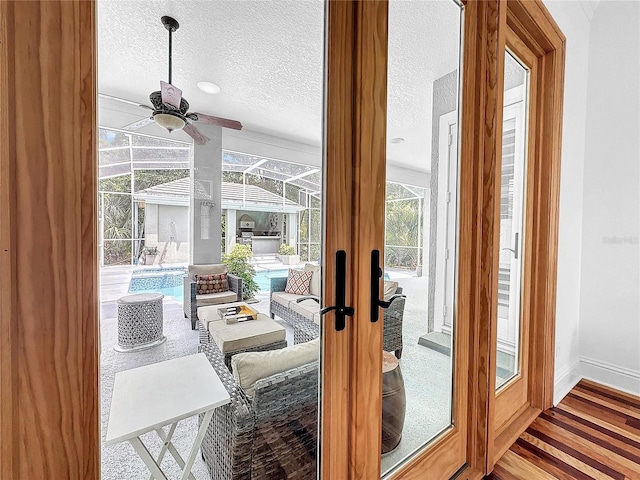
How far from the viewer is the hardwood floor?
63.6 inches

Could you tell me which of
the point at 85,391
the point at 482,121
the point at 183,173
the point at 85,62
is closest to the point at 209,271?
the point at 183,173

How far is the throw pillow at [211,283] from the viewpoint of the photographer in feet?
3.95

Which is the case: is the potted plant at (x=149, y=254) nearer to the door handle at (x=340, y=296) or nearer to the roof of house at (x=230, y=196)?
the roof of house at (x=230, y=196)

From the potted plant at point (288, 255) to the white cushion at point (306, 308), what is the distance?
180mm

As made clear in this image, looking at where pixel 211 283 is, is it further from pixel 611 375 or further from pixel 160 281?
pixel 611 375

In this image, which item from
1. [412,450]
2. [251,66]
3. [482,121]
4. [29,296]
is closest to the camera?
[29,296]

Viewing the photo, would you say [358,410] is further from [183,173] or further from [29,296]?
[183,173]

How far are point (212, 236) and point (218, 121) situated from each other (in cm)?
56

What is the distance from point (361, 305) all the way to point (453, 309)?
761 mm

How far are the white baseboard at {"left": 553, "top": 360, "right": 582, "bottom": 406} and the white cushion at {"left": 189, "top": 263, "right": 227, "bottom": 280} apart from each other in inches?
105

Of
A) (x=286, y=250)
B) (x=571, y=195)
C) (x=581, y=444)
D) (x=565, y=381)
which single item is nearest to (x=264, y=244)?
(x=286, y=250)

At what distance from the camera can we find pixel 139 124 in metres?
1.01

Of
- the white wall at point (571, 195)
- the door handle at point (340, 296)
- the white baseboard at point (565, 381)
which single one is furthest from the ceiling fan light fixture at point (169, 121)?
the white baseboard at point (565, 381)

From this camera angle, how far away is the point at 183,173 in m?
1.13
